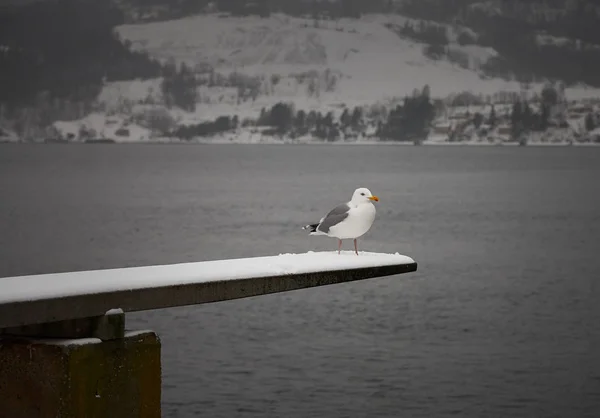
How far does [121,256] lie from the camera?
4962cm

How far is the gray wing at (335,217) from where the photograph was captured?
34.9 ft

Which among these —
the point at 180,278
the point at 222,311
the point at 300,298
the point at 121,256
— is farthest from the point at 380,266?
the point at 121,256

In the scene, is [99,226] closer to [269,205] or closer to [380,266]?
[269,205]

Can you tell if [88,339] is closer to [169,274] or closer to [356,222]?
[169,274]

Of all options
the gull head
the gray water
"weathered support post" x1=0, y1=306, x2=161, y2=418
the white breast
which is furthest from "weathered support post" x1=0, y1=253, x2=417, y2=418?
the gray water

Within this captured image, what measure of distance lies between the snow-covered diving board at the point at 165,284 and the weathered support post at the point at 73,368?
184 millimetres

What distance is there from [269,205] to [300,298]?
54564 mm

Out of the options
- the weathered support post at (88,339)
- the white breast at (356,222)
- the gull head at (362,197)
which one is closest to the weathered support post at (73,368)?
the weathered support post at (88,339)

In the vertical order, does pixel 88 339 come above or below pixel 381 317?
above

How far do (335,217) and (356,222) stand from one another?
0.79ft

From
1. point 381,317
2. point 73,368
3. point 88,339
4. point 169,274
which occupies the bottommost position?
point 381,317

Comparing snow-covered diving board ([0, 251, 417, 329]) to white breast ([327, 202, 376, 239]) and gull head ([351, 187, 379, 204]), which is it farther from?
gull head ([351, 187, 379, 204])

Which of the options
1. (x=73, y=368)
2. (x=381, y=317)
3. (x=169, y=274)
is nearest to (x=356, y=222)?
(x=169, y=274)

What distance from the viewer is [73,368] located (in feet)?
22.3
